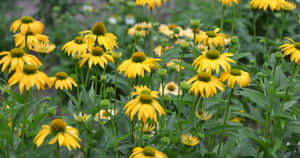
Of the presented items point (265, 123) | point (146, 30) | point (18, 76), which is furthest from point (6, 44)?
point (265, 123)

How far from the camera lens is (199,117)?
1371 millimetres

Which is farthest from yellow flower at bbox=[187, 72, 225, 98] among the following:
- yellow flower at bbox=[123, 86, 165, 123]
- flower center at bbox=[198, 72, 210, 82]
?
yellow flower at bbox=[123, 86, 165, 123]

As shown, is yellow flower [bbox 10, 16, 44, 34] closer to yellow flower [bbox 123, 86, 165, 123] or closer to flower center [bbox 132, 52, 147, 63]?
flower center [bbox 132, 52, 147, 63]

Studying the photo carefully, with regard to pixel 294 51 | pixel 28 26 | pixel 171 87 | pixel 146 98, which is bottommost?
pixel 171 87

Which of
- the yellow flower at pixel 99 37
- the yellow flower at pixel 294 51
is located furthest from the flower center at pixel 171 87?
the yellow flower at pixel 294 51

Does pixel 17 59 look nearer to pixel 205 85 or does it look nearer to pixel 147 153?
pixel 147 153

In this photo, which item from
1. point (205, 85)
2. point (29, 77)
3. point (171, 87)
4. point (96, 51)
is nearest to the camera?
point (29, 77)

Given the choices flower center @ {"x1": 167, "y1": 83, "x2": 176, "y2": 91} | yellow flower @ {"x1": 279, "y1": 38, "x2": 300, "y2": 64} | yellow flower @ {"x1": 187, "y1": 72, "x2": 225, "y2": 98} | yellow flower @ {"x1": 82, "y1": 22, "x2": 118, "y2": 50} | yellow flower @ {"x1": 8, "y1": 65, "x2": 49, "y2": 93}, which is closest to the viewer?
yellow flower @ {"x1": 8, "y1": 65, "x2": 49, "y2": 93}

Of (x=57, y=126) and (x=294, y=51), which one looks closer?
(x=57, y=126)

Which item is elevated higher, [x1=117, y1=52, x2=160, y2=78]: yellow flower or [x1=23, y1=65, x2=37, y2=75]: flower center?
[x1=23, y1=65, x2=37, y2=75]: flower center

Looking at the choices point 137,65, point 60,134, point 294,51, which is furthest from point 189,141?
point 294,51

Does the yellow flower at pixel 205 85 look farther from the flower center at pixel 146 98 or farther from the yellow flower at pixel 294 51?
the yellow flower at pixel 294 51

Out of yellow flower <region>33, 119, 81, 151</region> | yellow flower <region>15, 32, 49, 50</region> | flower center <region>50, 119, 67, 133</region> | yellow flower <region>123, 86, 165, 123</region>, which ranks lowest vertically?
yellow flower <region>33, 119, 81, 151</region>

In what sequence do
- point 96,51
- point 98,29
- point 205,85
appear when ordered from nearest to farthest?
1. point 205,85
2. point 96,51
3. point 98,29
